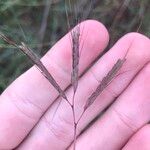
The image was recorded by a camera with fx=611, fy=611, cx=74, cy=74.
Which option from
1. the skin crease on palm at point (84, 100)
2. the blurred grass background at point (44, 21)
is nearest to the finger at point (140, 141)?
the skin crease on palm at point (84, 100)

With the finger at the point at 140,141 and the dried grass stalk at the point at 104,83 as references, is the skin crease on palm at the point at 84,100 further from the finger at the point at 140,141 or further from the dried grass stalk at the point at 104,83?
the dried grass stalk at the point at 104,83

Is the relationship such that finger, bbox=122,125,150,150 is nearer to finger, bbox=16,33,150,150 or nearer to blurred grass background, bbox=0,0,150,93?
finger, bbox=16,33,150,150

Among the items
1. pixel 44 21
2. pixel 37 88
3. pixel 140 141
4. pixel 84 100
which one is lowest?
pixel 140 141

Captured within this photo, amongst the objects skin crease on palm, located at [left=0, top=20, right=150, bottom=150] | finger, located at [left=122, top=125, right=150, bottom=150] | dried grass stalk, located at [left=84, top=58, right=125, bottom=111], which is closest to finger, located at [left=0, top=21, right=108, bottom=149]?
skin crease on palm, located at [left=0, top=20, right=150, bottom=150]

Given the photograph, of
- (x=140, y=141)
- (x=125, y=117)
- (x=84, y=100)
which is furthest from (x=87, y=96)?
(x=140, y=141)

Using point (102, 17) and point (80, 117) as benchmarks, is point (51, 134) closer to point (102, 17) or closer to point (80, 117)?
point (80, 117)

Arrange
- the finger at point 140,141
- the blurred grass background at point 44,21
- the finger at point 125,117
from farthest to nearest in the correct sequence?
the blurred grass background at point 44,21 → the finger at point 125,117 → the finger at point 140,141

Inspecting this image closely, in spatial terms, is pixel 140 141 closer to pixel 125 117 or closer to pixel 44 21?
pixel 125 117
